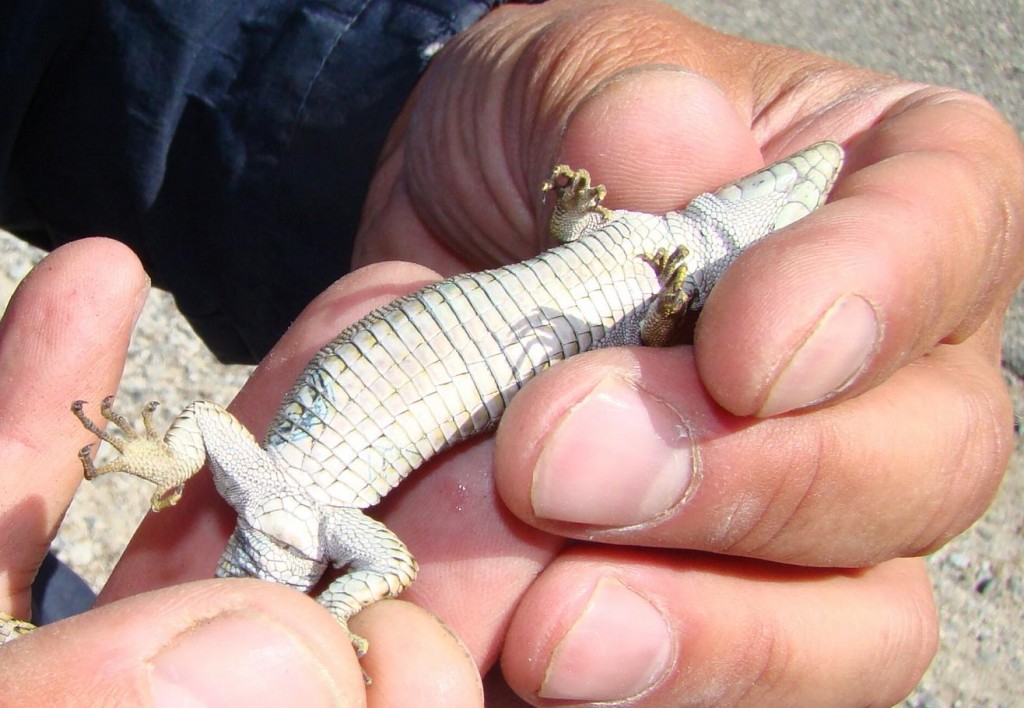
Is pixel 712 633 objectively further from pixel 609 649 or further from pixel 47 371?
pixel 47 371

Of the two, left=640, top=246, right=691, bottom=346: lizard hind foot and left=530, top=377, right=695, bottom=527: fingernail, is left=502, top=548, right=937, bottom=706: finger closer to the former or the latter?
left=530, top=377, right=695, bottom=527: fingernail

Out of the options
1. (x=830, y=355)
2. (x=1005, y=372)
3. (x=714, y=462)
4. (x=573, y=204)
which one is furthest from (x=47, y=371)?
(x=1005, y=372)

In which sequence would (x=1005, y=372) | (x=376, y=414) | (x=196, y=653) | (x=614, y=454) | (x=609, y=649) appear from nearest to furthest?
(x=196, y=653) < (x=614, y=454) < (x=609, y=649) < (x=376, y=414) < (x=1005, y=372)

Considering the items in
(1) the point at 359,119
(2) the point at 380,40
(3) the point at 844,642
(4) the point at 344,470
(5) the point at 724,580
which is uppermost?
(2) the point at 380,40

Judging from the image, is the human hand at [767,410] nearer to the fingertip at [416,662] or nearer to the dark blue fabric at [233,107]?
the fingertip at [416,662]

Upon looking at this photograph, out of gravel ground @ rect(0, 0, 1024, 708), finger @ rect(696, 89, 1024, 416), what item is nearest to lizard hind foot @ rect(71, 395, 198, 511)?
finger @ rect(696, 89, 1024, 416)

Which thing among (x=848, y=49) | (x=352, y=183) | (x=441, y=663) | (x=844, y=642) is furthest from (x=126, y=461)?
(x=848, y=49)

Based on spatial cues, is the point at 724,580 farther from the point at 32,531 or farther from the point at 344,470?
the point at 32,531

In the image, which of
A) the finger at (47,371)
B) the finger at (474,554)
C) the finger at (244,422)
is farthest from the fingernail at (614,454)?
the finger at (47,371)
